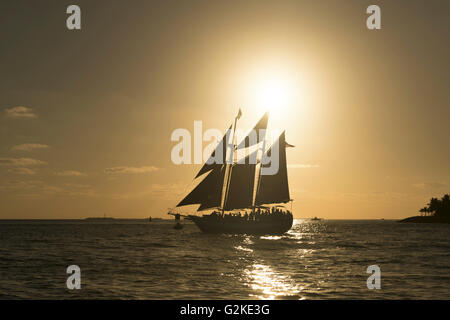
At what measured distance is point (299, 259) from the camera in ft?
148

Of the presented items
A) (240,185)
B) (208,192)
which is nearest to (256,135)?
(240,185)

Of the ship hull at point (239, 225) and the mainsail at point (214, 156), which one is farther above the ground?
the mainsail at point (214, 156)

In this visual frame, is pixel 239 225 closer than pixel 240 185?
Yes

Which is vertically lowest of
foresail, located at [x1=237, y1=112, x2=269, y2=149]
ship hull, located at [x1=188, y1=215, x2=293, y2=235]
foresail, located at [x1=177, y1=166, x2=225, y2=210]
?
ship hull, located at [x1=188, y1=215, x2=293, y2=235]

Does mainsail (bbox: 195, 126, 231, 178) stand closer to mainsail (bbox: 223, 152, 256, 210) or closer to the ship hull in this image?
mainsail (bbox: 223, 152, 256, 210)

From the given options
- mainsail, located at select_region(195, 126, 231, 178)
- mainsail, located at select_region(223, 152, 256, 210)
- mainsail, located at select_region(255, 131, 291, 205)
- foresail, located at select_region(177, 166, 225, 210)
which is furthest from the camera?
mainsail, located at select_region(255, 131, 291, 205)

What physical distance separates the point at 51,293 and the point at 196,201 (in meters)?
59.8

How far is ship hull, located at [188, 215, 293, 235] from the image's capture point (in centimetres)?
8894

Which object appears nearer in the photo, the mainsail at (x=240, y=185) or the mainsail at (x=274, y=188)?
the mainsail at (x=240, y=185)

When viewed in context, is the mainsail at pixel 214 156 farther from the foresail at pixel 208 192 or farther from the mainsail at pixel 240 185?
the mainsail at pixel 240 185

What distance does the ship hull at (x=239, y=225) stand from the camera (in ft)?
292

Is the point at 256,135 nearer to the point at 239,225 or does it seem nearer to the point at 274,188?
the point at 274,188

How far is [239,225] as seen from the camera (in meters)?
88.9

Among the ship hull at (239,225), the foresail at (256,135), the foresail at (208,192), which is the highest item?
the foresail at (256,135)
